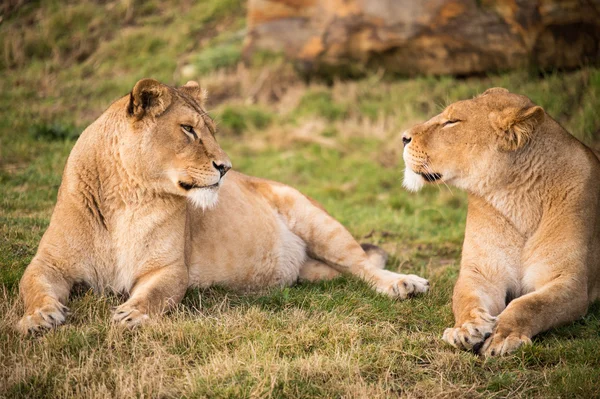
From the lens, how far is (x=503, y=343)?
4.14 m

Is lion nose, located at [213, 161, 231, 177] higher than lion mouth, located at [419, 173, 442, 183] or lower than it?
higher

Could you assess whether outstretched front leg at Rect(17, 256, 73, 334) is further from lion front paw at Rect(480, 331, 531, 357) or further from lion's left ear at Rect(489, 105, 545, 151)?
lion's left ear at Rect(489, 105, 545, 151)

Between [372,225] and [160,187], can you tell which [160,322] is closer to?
[160,187]

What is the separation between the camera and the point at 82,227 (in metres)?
4.57

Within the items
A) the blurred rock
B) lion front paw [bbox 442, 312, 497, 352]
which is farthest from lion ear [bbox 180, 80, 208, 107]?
the blurred rock

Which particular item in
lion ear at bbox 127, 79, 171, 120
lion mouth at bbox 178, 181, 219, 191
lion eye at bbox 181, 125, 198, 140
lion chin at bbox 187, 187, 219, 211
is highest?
lion ear at bbox 127, 79, 171, 120

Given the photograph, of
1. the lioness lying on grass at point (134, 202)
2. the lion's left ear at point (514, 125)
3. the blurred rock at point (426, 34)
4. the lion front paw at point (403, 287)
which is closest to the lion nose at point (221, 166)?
the lioness lying on grass at point (134, 202)

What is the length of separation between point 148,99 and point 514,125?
2304mm

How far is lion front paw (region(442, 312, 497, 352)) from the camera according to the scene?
422 centimetres

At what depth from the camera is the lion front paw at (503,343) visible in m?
4.12

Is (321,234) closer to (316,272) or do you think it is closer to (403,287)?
(316,272)

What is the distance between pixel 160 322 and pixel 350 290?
1686 mm

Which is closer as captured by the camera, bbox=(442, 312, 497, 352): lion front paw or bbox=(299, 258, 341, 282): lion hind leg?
bbox=(442, 312, 497, 352): lion front paw

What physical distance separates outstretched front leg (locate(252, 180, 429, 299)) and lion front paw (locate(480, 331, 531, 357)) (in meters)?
1.37
